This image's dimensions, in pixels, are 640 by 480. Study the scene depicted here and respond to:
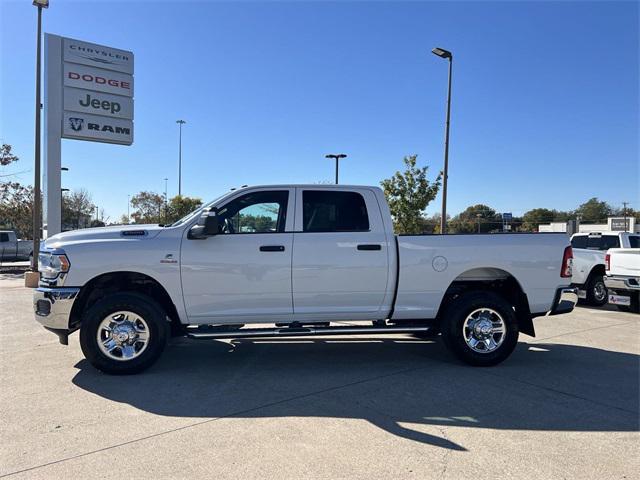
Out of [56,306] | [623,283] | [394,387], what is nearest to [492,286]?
[394,387]

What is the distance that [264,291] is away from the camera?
549cm

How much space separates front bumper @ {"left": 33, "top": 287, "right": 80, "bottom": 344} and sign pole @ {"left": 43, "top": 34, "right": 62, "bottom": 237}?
11317mm

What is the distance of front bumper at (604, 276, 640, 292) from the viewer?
9.95 m

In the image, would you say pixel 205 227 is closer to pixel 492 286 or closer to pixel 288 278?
pixel 288 278

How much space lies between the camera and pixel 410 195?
28172 millimetres

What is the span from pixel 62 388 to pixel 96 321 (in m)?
0.73

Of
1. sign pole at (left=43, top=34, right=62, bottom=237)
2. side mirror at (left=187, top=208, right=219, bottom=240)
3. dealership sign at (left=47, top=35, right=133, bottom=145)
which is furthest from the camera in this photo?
dealership sign at (left=47, top=35, right=133, bottom=145)

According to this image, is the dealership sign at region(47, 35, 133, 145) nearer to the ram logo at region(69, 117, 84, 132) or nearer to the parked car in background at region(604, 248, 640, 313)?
the ram logo at region(69, 117, 84, 132)

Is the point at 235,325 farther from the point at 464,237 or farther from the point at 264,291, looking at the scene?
the point at 464,237

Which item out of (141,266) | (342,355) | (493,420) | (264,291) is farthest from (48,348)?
(493,420)

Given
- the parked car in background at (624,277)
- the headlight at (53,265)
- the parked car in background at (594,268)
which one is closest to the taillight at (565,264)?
the parked car in background at (624,277)

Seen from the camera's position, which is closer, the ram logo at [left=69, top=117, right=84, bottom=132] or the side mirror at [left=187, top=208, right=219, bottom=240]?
the side mirror at [left=187, top=208, right=219, bottom=240]

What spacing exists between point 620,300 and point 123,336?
979 centimetres

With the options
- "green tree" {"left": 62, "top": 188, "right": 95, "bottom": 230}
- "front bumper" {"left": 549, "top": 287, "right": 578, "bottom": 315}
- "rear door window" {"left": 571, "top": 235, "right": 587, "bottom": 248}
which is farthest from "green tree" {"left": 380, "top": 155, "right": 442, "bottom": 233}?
"green tree" {"left": 62, "top": 188, "right": 95, "bottom": 230}
